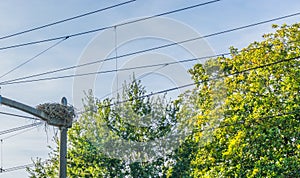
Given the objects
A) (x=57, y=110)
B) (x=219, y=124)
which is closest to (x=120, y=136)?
(x=219, y=124)

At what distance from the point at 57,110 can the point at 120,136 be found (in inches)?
467

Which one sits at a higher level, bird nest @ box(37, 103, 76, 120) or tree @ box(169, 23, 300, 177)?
tree @ box(169, 23, 300, 177)

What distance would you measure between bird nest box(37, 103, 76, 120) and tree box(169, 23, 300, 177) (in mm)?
7367

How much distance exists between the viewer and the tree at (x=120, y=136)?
2353 cm

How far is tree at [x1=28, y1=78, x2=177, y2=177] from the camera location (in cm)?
2353

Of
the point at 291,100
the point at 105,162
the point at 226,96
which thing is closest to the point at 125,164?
the point at 105,162

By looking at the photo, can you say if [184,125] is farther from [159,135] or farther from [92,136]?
[92,136]

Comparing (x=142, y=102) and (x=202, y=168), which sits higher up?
(x=142, y=102)

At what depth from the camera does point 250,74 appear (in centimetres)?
2036

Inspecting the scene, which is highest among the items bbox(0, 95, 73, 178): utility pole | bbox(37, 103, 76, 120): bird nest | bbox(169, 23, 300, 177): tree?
bbox(169, 23, 300, 177): tree

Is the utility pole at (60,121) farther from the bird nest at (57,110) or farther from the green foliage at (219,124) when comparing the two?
the green foliage at (219,124)

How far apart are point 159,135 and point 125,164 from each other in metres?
1.89

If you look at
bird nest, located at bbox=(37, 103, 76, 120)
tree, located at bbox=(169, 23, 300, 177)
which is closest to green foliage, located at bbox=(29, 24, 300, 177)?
tree, located at bbox=(169, 23, 300, 177)

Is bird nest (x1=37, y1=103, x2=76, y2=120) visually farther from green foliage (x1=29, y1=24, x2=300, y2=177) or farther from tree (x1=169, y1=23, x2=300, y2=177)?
tree (x1=169, y1=23, x2=300, y2=177)
